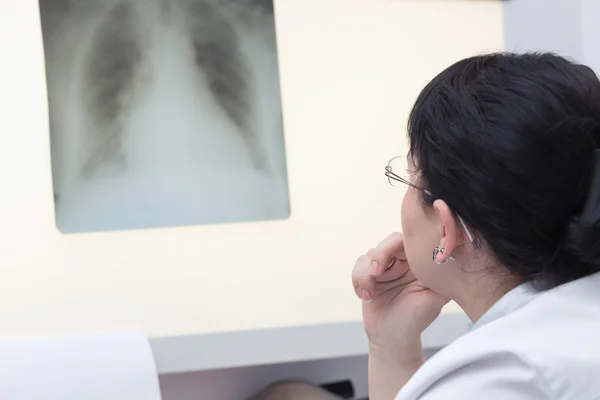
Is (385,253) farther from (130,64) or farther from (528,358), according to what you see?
(130,64)

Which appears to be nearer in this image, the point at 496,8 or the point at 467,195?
the point at 467,195

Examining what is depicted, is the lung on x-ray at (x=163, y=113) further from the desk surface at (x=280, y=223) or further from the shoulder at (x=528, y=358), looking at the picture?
the shoulder at (x=528, y=358)

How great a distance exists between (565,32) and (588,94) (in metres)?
0.65

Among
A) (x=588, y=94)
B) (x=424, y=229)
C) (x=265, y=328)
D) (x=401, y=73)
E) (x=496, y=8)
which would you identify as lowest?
(x=265, y=328)

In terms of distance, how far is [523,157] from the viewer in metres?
0.57

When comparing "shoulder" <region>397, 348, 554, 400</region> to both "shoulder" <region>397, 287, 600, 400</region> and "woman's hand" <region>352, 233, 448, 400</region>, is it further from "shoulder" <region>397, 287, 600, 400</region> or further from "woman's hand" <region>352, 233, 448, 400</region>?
"woman's hand" <region>352, 233, 448, 400</region>

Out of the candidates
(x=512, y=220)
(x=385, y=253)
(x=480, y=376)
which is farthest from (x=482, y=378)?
(x=385, y=253)

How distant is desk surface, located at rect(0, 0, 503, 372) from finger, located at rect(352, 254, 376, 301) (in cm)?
18

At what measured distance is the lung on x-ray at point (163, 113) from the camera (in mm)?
954

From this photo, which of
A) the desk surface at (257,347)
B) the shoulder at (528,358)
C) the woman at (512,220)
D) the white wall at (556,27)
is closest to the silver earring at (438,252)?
the woman at (512,220)

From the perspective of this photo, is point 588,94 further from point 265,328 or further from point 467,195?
point 265,328

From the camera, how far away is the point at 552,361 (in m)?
0.50

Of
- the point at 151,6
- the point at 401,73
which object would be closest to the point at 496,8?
the point at 401,73

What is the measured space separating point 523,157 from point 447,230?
0.11 metres
